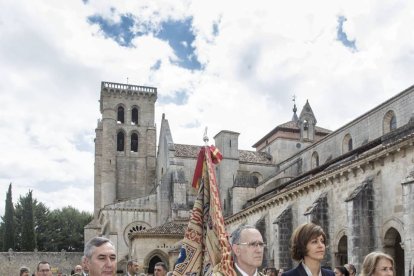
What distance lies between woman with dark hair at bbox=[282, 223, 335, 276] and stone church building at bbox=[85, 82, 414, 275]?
14033 millimetres

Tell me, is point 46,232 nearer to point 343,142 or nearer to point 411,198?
point 343,142

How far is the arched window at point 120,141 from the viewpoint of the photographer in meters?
59.3

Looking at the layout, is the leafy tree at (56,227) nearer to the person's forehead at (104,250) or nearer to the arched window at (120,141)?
the arched window at (120,141)

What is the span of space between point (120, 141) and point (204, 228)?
5441 centimetres

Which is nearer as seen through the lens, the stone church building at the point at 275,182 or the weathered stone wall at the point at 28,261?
the stone church building at the point at 275,182

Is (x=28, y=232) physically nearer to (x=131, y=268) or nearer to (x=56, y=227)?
(x=56, y=227)

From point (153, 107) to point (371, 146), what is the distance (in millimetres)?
37918

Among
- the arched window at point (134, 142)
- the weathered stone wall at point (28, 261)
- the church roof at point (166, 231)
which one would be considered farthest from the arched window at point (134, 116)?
the church roof at point (166, 231)

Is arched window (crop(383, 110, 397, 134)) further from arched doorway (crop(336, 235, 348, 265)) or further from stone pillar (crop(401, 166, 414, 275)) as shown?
stone pillar (crop(401, 166, 414, 275))

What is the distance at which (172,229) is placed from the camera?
40.4 m

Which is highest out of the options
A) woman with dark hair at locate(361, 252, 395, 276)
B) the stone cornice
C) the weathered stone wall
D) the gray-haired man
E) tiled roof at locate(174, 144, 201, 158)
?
tiled roof at locate(174, 144, 201, 158)

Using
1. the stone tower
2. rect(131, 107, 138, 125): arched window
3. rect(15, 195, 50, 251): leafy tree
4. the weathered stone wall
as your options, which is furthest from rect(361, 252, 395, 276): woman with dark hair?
rect(15, 195, 50, 251): leafy tree

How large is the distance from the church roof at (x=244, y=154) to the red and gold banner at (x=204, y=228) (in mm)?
43075

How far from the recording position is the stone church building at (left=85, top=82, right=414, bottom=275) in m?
20.5
